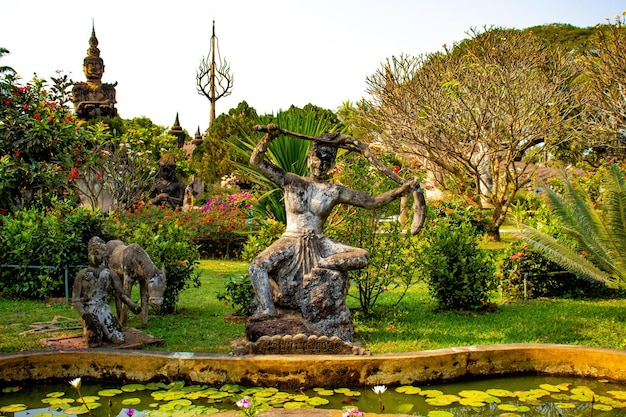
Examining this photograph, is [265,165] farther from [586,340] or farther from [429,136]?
[429,136]

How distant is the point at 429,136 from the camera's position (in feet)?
66.4

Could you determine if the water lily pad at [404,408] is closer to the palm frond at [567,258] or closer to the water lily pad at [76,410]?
the water lily pad at [76,410]

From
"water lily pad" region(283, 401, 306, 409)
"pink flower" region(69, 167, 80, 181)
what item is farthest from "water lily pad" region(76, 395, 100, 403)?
"pink flower" region(69, 167, 80, 181)

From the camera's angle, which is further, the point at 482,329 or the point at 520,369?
the point at 482,329

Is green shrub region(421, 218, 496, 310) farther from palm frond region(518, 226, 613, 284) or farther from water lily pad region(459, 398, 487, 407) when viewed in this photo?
water lily pad region(459, 398, 487, 407)

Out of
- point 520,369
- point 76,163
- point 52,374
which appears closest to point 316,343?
point 520,369

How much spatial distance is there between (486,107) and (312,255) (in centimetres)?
1323

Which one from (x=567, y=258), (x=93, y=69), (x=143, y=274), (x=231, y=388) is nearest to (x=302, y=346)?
(x=231, y=388)

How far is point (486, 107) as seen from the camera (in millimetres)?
18250

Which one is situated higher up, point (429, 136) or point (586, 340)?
point (429, 136)

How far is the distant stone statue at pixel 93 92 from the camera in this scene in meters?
33.9

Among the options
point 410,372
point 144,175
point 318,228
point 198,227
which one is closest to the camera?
point 410,372

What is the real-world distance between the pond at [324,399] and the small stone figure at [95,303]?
827 millimetres

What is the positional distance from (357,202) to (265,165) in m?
0.96
